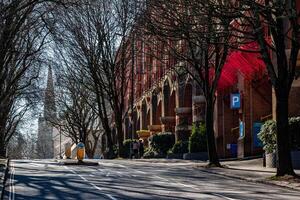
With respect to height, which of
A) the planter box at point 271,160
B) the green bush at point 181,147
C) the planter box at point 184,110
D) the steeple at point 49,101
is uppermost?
the steeple at point 49,101

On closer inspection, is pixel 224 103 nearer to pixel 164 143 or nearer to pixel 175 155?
pixel 175 155

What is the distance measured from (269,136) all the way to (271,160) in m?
1.40

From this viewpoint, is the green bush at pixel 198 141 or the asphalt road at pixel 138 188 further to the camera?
the green bush at pixel 198 141

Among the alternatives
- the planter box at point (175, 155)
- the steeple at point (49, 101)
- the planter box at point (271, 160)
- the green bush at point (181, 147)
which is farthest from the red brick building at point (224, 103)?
the steeple at point (49, 101)

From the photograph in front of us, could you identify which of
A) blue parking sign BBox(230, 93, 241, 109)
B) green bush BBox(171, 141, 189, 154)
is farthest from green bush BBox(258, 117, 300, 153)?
green bush BBox(171, 141, 189, 154)

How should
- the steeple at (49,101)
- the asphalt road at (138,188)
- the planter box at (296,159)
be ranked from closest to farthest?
the asphalt road at (138,188) < the planter box at (296,159) < the steeple at (49,101)

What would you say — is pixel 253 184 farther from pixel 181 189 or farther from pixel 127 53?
pixel 127 53

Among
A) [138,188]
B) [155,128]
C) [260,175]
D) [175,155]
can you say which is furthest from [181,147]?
[138,188]

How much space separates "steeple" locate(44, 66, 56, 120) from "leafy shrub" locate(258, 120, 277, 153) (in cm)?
3073

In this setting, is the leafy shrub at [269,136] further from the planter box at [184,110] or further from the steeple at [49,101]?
the steeple at [49,101]

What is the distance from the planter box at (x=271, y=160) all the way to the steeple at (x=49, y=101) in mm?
31656

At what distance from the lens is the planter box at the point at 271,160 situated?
91.7 feet

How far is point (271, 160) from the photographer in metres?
28.2

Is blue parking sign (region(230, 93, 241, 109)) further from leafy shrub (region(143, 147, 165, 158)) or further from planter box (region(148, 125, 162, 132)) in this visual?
planter box (region(148, 125, 162, 132))
